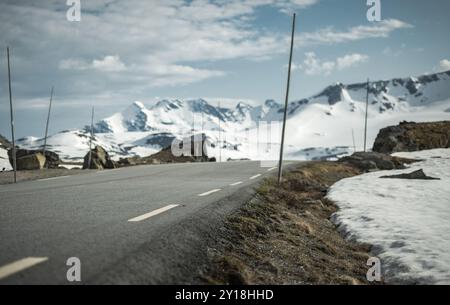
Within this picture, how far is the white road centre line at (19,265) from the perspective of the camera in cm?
328

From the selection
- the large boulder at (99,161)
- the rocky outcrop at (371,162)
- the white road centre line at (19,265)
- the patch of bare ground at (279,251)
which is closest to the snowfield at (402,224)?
the patch of bare ground at (279,251)

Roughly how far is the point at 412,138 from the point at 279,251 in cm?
4913

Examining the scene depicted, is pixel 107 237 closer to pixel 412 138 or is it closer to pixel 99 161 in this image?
pixel 99 161

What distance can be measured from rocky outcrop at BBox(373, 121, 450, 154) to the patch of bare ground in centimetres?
4187

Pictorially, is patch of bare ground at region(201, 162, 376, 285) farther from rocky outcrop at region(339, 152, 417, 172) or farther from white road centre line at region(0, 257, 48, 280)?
rocky outcrop at region(339, 152, 417, 172)

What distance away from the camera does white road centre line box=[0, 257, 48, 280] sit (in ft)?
10.8

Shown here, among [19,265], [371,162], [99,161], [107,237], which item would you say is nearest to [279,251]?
[107,237]

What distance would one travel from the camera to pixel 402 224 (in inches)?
349

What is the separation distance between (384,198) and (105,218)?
1058cm

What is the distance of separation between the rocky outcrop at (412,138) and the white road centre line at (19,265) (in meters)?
47.5

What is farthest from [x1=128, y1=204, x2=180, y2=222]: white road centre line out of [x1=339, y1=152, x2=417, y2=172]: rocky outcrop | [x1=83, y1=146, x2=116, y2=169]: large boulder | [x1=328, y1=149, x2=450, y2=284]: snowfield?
[x1=339, y1=152, x2=417, y2=172]: rocky outcrop
